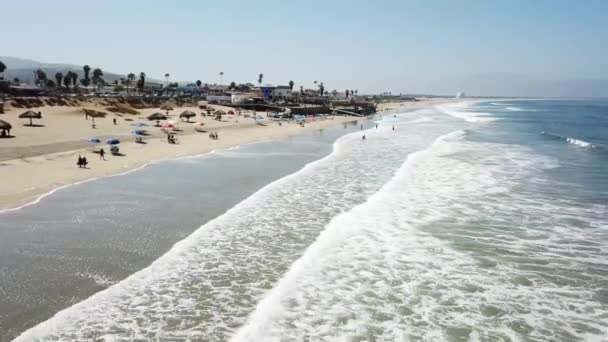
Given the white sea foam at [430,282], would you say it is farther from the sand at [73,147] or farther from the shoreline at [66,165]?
the sand at [73,147]

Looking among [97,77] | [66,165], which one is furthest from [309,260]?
[97,77]

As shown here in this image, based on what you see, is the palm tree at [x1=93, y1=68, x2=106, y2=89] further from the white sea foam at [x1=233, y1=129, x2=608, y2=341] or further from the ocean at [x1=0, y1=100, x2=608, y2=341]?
the white sea foam at [x1=233, y1=129, x2=608, y2=341]

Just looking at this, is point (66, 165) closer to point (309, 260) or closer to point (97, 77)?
point (309, 260)

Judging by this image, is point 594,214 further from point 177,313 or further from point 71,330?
point 71,330

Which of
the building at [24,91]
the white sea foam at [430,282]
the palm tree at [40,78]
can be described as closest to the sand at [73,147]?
the white sea foam at [430,282]

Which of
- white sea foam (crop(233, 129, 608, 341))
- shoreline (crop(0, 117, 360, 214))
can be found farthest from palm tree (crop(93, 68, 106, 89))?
white sea foam (crop(233, 129, 608, 341))

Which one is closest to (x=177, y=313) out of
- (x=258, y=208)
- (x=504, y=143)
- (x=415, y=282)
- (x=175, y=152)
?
(x=415, y=282)

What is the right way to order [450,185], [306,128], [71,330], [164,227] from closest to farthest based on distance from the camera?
1. [71,330]
2. [164,227]
3. [450,185]
4. [306,128]
